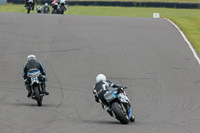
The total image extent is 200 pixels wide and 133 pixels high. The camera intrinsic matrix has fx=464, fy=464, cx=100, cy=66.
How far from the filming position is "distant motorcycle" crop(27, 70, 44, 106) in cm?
1276

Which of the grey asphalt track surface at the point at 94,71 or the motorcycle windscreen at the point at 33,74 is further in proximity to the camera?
the motorcycle windscreen at the point at 33,74

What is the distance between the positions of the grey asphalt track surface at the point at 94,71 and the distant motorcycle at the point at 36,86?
25cm

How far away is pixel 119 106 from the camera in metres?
10.6

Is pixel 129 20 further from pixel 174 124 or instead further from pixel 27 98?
pixel 174 124

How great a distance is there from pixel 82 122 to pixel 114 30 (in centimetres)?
1438

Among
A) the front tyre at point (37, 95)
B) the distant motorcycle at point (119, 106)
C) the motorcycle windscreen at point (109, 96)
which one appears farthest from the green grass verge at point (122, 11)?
the motorcycle windscreen at point (109, 96)

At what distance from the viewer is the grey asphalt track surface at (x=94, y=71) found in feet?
35.7

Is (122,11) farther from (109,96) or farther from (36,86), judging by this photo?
(109,96)

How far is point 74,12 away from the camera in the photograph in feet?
145

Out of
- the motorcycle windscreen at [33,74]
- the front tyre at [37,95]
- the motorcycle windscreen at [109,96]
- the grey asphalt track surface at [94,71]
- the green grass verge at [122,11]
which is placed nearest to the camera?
the motorcycle windscreen at [109,96]

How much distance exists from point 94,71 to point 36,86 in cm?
479

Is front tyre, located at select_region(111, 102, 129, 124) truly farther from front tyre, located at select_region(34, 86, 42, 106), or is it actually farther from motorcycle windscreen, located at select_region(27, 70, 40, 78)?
motorcycle windscreen, located at select_region(27, 70, 40, 78)

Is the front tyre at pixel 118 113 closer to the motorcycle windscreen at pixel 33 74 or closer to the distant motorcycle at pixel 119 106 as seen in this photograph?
the distant motorcycle at pixel 119 106

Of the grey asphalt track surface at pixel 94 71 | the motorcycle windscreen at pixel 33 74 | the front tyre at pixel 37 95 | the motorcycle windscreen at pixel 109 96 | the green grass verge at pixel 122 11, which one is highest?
the motorcycle windscreen at pixel 109 96
